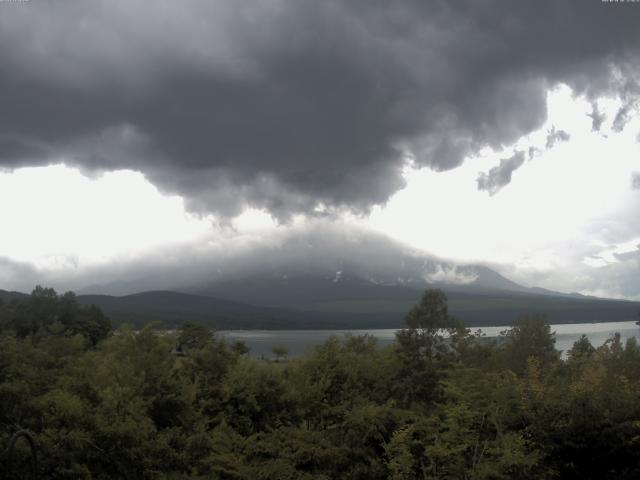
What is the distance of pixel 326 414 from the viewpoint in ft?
63.4

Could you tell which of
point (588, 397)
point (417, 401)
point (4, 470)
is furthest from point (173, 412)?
point (588, 397)

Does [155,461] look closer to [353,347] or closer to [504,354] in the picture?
[353,347]

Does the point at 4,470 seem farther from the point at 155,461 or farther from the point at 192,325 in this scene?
the point at 192,325

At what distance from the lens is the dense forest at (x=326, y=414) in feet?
42.9

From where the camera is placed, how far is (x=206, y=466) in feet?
48.6

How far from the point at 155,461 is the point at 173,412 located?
13.3 feet

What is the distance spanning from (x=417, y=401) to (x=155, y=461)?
10873 mm

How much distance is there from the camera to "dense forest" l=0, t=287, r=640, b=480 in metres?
13.1

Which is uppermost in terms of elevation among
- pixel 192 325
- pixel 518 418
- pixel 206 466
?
pixel 192 325

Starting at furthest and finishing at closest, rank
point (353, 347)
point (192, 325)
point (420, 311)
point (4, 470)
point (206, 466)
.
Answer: point (192, 325), point (353, 347), point (420, 311), point (206, 466), point (4, 470)

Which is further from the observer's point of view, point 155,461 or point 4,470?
point 155,461

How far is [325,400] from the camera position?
20.0m

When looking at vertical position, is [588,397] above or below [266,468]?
above

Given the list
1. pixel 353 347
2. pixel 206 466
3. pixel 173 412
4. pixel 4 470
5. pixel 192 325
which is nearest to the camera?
pixel 4 470
